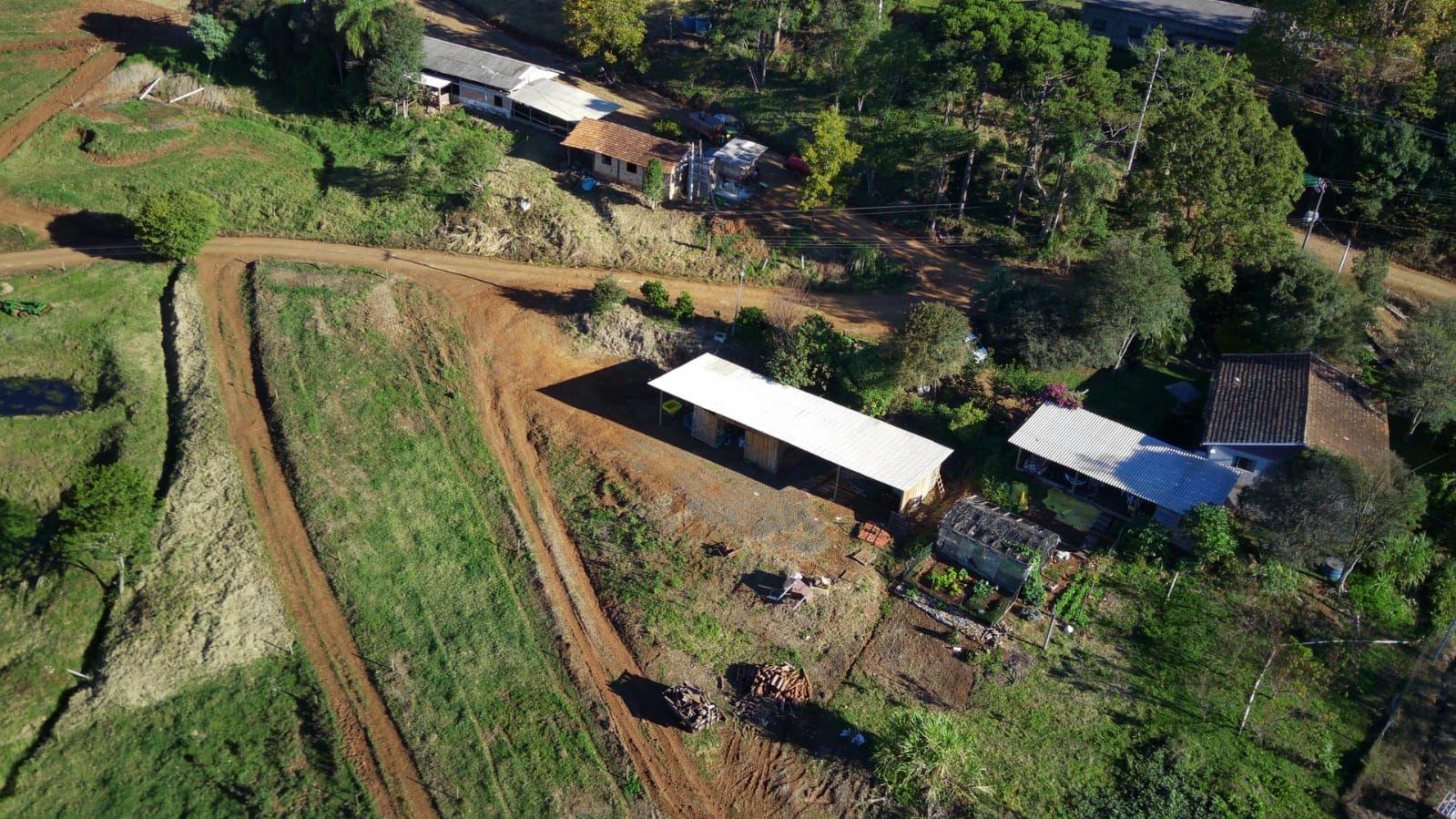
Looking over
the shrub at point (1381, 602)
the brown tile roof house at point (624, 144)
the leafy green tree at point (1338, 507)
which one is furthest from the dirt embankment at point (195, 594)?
the shrub at point (1381, 602)

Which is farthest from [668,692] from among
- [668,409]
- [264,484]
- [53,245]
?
[53,245]

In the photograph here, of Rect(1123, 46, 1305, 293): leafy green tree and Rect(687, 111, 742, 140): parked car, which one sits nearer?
Rect(1123, 46, 1305, 293): leafy green tree

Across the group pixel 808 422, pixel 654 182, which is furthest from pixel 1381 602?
pixel 654 182

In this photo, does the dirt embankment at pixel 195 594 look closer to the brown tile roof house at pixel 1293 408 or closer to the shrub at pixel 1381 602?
the brown tile roof house at pixel 1293 408

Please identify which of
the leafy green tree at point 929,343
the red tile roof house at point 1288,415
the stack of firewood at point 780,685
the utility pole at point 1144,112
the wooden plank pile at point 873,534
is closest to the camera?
the stack of firewood at point 780,685

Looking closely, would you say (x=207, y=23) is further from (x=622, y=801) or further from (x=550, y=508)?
(x=622, y=801)

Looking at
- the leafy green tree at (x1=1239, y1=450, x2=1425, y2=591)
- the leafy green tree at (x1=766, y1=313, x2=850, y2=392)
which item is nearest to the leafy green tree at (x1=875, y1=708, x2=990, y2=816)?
the leafy green tree at (x1=1239, y1=450, x2=1425, y2=591)

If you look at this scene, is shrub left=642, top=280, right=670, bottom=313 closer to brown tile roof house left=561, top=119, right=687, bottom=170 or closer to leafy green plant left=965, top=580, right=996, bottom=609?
brown tile roof house left=561, top=119, right=687, bottom=170
